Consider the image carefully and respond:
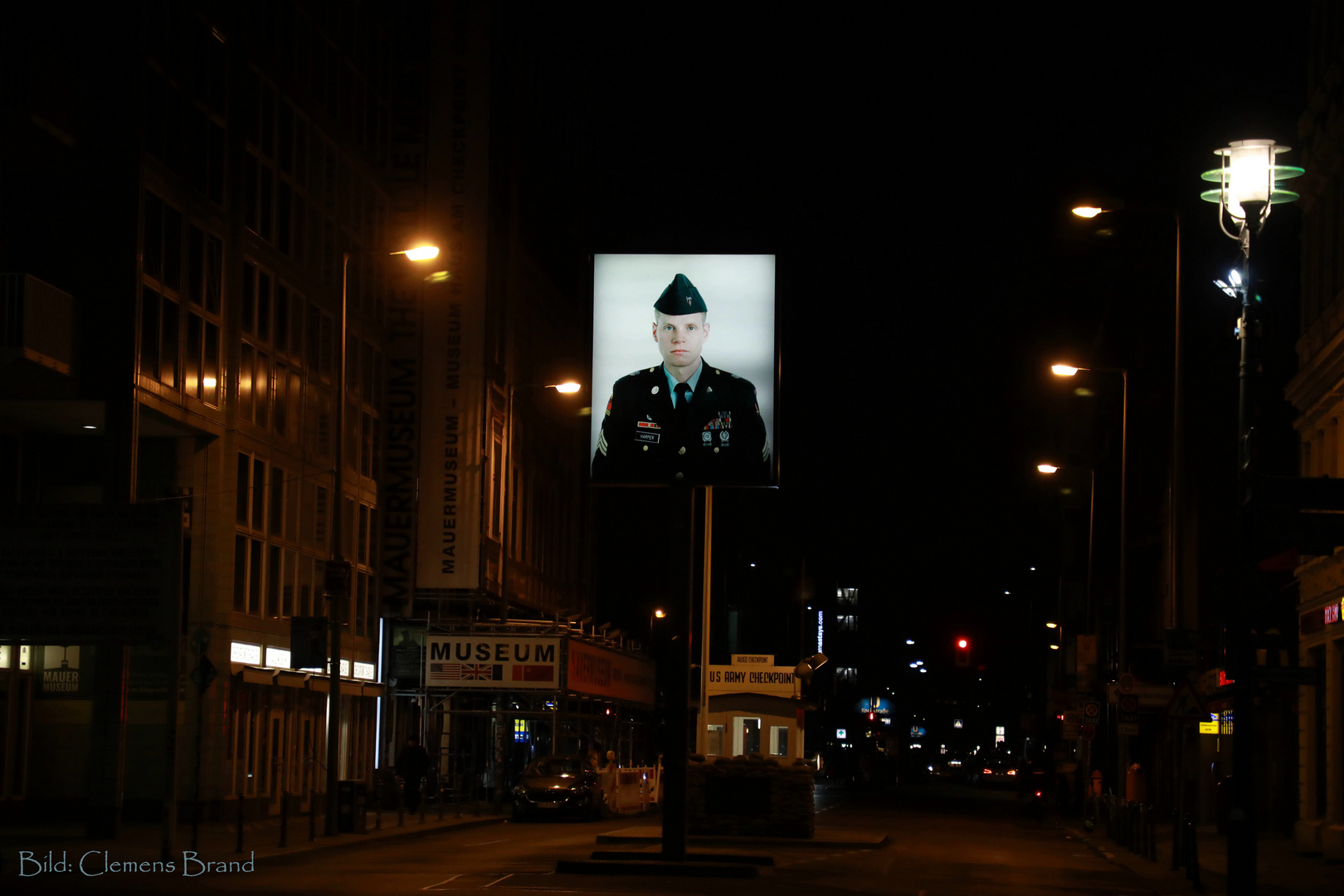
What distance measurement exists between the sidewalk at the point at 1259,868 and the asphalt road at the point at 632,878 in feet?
1.57

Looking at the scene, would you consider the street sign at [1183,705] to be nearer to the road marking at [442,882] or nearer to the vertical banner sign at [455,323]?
the road marking at [442,882]

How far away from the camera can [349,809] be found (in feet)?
98.8

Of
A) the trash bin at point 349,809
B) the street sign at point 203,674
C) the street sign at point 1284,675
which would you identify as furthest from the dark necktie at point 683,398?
the trash bin at point 349,809

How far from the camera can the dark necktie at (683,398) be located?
77.6ft

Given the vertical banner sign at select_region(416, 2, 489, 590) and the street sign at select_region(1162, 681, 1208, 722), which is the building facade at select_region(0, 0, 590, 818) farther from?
the street sign at select_region(1162, 681, 1208, 722)

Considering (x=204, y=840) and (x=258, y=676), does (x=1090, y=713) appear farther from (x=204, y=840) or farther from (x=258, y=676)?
(x=204, y=840)

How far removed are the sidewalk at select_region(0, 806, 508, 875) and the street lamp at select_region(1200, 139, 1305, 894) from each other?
13378 mm

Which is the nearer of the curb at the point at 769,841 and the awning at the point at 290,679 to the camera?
the curb at the point at 769,841

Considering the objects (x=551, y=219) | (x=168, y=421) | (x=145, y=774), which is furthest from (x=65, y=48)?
(x=551, y=219)

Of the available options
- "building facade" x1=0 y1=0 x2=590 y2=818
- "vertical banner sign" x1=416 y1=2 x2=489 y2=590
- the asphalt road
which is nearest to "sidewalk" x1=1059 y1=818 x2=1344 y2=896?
the asphalt road

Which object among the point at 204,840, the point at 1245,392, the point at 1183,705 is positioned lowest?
the point at 204,840

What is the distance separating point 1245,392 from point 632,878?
9.85 meters

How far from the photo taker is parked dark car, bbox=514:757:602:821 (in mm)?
39188

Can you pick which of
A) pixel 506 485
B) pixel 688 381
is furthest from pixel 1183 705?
pixel 506 485
